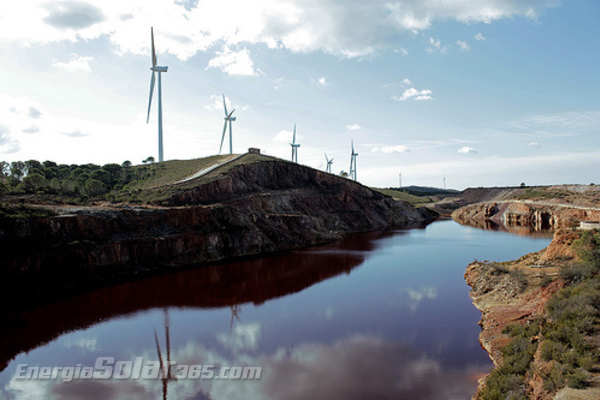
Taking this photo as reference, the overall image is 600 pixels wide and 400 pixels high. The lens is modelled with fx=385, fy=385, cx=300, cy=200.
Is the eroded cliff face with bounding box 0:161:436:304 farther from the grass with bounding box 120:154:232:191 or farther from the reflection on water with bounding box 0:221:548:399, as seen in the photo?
the grass with bounding box 120:154:232:191

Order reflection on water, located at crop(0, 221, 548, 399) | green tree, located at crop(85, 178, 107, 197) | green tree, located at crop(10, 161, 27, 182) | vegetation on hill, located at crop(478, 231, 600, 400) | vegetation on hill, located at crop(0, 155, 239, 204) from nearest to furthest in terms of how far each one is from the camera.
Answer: vegetation on hill, located at crop(478, 231, 600, 400) → reflection on water, located at crop(0, 221, 548, 399) → vegetation on hill, located at crop(0, 155, 239, 204) → green tree, located at crop(85, 178, 107, 197) → green tree, located at crop(10, 161, 27, 182)

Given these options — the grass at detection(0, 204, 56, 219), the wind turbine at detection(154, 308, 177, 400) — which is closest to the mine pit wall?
the wind turbine at detection(154, 308, 177, 400)

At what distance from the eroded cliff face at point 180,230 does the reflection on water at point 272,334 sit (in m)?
5.15

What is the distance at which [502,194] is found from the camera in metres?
181

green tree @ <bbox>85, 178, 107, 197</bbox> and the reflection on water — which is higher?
green tree @ <bbox>85, 178, 107, 197</bbox>

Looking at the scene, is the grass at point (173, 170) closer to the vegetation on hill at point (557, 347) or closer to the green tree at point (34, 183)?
the green tree at point (34, 183)

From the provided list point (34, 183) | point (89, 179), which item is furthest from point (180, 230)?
point (89, 179)

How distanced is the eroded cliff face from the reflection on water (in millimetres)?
5147

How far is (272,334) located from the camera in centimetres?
2850

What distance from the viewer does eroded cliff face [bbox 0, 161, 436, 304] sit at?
4131 cm

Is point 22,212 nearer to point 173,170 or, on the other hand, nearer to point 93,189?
point 93,189

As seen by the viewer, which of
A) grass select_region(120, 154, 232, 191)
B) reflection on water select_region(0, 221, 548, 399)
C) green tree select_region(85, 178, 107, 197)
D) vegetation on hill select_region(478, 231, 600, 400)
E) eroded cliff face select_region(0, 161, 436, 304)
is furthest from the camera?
grass select_region(120, 154, 232, 191)

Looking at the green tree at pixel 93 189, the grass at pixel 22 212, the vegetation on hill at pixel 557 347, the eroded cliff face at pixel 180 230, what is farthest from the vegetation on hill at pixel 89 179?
the vegetation on hill at pixel 557 347

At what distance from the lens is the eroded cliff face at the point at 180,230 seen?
4131cm
